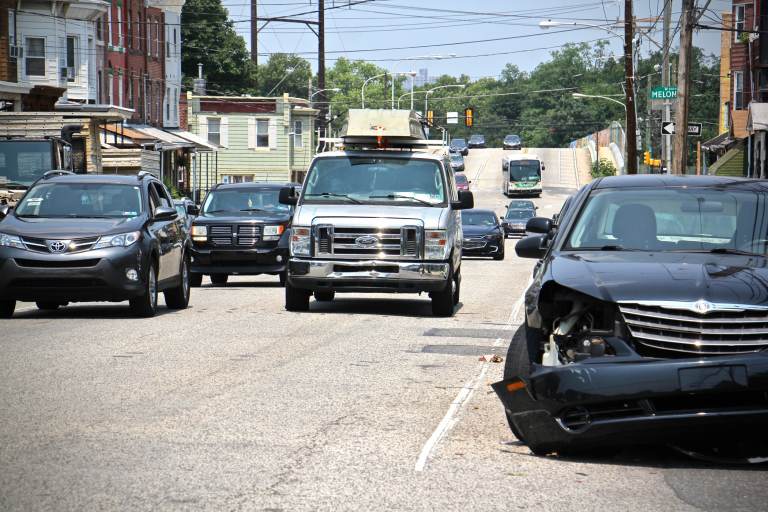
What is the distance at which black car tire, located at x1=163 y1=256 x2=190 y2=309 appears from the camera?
18.7 m

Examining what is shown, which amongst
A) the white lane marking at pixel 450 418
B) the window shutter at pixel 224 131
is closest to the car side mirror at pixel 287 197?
the white lane marking at pixel 450 418

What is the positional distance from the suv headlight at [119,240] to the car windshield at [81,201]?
0.71 metres

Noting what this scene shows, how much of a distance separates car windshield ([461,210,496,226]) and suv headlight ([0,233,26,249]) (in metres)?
26.4

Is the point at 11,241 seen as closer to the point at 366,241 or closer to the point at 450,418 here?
the point at 366,241

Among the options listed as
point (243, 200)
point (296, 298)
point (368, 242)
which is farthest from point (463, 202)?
point (243, 200)

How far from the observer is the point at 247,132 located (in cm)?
8925

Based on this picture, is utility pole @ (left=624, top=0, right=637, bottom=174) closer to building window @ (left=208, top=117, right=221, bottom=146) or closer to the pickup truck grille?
the pickup truck grille

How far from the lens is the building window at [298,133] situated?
304 ft

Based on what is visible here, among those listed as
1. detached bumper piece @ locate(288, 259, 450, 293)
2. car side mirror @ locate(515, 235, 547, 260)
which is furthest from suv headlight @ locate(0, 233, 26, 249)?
car side mirror @ locate(515, 235, 547, 260)

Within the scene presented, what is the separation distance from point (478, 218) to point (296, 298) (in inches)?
970

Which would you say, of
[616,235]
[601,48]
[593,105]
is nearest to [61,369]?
[616,235]

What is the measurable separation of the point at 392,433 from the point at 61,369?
13.0 ft

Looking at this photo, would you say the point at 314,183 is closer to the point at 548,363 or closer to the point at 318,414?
the point at 318,414

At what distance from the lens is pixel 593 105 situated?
600 feet
